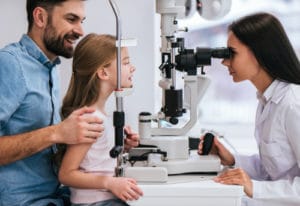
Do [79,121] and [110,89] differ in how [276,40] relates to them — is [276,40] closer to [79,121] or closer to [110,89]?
[110,89]

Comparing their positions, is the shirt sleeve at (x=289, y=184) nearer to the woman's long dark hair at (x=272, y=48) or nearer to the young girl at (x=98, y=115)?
the woman's long dark hair at (x=272, y=48)

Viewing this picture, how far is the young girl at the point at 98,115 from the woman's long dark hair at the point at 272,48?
0.43 metres

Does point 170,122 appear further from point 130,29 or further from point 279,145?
point 130,29

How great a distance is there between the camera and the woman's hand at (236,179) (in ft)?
4.47

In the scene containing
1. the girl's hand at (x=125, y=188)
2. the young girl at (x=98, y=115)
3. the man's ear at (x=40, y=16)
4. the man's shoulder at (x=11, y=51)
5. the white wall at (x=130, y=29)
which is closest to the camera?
the girl's hand at (x=125, y=188)

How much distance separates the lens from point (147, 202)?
1322 mm

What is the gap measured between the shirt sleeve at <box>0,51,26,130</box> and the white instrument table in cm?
51

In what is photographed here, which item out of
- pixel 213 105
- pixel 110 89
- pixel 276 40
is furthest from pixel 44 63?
pixel 213 105

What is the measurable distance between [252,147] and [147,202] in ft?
4.54

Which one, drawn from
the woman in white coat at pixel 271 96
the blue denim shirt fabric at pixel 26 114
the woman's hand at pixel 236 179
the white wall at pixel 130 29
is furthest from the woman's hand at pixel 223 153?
the white wall at pixel 130 29

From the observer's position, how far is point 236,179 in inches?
54.2

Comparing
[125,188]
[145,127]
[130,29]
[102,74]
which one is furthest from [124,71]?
[130,29]

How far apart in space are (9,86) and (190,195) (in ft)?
2.26

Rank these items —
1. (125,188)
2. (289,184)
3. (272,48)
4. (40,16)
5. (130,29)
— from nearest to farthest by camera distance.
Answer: (125,188), (289,184), (272,48), (40,16), (130,29)
